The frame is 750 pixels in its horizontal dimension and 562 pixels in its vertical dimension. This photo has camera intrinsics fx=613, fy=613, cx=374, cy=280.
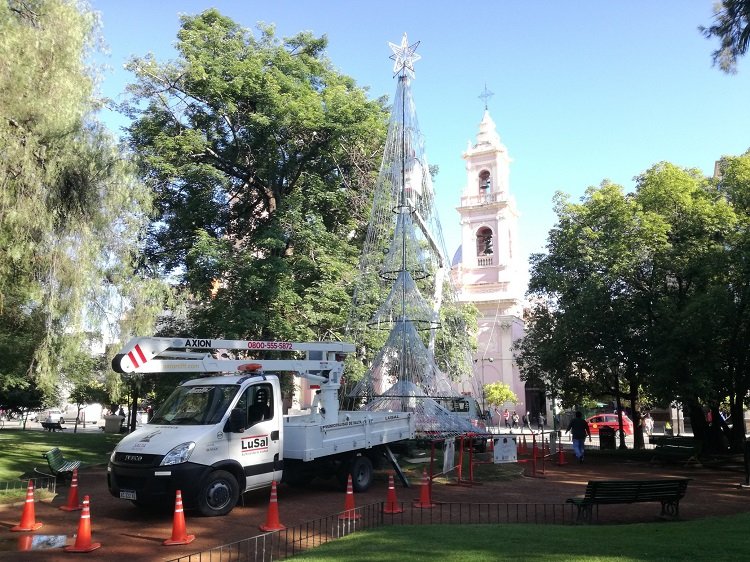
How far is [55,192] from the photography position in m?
14.0

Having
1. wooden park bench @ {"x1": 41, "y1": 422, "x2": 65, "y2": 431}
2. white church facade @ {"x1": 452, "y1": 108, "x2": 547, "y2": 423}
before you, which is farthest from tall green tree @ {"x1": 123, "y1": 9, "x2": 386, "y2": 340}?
white church facade @ {"x1": 452, "y1": 108, "x2": 547, "y2": 423}

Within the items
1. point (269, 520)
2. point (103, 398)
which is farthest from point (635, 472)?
point (103, 398)

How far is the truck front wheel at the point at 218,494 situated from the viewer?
32.1 feet

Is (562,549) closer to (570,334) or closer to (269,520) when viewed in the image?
(269,520)

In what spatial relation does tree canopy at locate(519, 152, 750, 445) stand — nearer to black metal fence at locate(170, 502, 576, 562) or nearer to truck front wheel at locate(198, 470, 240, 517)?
black metal fence at locate(170, 502, 576, 562)

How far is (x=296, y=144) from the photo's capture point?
24.6 metres

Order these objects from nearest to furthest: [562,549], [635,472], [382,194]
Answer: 1. [562,549]
2. [635,472]
3. [382,194]

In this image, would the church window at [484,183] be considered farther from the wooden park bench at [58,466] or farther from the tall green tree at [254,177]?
the wooden park bench at [58,466]

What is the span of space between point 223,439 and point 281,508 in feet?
5.90

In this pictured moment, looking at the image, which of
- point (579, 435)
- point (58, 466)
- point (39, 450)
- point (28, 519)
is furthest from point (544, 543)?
point (39, 450)

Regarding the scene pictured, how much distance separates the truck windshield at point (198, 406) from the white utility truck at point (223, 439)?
21 millimetres

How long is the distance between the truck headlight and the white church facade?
40.6 metres

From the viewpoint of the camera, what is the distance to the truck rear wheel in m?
12.8

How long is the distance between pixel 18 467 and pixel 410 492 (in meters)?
10.4
